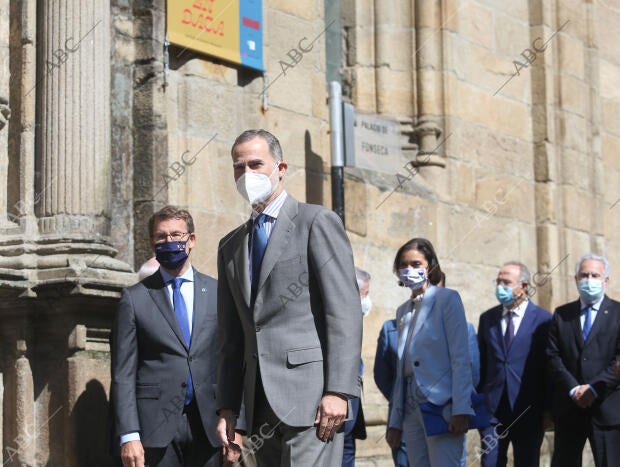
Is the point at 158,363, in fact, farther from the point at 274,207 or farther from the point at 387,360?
the point at 387,360

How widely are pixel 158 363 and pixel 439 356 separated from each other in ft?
5.42

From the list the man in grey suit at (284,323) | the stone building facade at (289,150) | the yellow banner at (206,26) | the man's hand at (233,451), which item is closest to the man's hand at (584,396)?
the stone building facade at (289,150)

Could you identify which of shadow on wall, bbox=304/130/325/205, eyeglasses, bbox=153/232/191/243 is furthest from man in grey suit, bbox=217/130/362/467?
shadow on wall, bbox=304/130/325/205

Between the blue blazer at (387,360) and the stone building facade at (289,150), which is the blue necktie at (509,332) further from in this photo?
the stone building facade at (289,150)

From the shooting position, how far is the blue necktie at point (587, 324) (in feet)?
26.7

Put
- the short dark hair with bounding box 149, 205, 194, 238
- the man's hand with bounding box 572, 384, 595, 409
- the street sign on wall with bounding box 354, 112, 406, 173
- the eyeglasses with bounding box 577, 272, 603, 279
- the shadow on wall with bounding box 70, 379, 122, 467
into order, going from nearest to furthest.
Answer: the short dark hair with bounding box 149, 205, 194, 238 < the shadow on wall with bounding box 70, 379, 122, 467 < the man's hand with bounding box 572, 384, 595, 409 < the eyeglasses with bounding box 577, 272, 603, 279 < the street sign on wall with bounding box 354, 112, 406, 173

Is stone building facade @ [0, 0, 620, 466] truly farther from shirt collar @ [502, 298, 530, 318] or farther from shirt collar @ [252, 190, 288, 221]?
shirt collar @ [252, 190, 288, 221]

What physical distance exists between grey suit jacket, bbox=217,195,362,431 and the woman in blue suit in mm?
2230

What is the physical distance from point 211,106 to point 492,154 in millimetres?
4050

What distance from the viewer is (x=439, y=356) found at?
7.14 metres

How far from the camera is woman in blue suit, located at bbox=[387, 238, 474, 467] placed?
275 inches

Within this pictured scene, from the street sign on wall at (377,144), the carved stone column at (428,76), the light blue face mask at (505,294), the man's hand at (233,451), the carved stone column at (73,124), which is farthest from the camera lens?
the carved stone column at (428,76)

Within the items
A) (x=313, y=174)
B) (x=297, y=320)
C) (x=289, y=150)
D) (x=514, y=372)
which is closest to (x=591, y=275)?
(x=514, y=372)

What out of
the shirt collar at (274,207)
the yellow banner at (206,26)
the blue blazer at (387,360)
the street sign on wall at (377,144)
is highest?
the yellow banner at (206,26)
